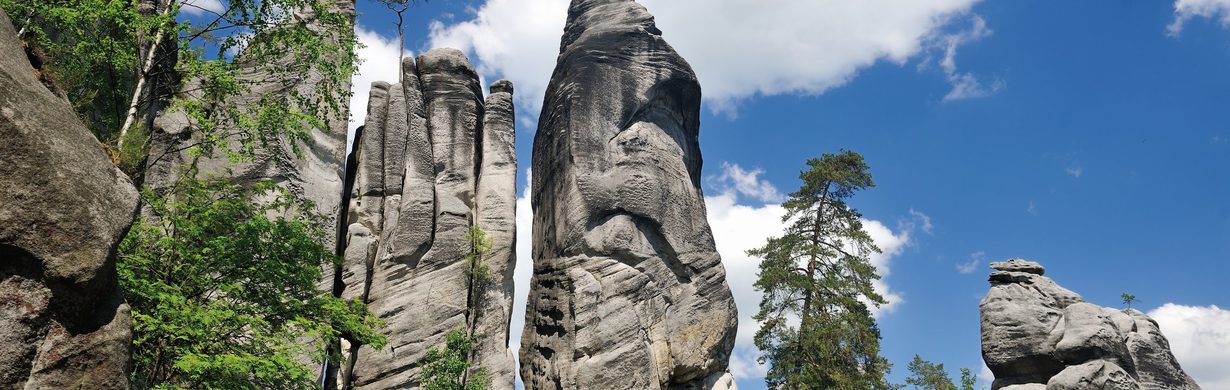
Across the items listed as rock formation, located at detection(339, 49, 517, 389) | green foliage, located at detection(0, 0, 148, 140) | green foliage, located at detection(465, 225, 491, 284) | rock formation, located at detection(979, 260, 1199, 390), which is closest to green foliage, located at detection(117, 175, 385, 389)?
green foliage, located at detection(0, 0, 148, 140)

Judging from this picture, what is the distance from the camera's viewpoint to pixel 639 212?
73.6 ft

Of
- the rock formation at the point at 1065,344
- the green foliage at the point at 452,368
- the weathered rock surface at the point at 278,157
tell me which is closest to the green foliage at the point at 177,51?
the weathered rock surface at the point at 278,157

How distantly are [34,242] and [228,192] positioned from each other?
726 cm

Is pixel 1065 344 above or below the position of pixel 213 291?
above

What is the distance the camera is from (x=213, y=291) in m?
12.7

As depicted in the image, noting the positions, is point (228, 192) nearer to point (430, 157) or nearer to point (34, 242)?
point (34, 242)

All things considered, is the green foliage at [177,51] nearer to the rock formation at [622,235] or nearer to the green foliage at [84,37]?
the green foliage at [84,37]

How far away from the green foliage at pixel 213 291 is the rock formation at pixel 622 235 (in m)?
8.02

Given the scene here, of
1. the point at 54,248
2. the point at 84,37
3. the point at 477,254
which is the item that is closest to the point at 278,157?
the point at 477,254

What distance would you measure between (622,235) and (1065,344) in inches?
400

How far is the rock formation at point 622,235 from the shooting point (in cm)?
2098

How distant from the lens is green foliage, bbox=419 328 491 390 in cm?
1980

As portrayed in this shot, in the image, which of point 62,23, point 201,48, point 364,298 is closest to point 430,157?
point 364,298

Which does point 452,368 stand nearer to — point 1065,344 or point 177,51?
point 177,51
